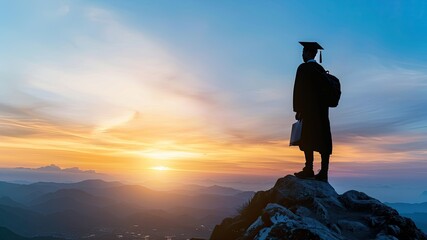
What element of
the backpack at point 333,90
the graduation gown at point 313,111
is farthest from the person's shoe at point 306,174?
the backpack at point 333,90

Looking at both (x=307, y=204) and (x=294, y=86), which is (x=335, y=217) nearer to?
(x=307, y=204)

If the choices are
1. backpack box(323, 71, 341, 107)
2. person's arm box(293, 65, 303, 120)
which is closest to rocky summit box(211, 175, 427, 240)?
person's arm box(293, 65, 303, 120)

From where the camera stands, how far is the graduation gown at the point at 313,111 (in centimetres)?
1234

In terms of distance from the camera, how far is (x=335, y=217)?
10062 millimetres

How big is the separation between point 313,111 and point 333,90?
110 cm

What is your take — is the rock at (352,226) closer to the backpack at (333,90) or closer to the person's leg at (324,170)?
the person's leg at (324,170)

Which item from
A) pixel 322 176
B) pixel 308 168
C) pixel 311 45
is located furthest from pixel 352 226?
pixel 311 45

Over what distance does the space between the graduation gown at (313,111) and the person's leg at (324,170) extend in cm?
25

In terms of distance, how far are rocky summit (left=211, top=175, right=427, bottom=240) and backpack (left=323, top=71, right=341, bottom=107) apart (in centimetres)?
321

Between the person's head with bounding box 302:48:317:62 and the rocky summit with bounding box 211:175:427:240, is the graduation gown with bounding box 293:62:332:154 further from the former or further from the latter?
the rocky summit with bounding box 211:175:427:240

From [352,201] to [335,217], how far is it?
1588mm

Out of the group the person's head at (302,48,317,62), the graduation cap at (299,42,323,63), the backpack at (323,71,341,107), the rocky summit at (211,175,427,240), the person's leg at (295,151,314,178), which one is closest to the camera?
the rocky summit at (211,175,427,240)

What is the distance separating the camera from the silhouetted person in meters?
12.3

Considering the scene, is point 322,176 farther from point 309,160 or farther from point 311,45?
point 311,45
